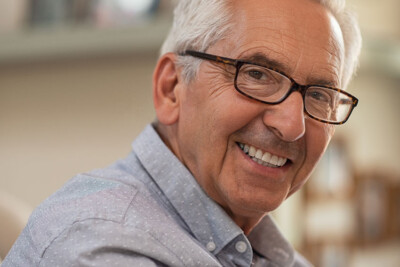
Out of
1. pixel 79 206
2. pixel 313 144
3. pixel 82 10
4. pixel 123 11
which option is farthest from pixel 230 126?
pixel 82 10

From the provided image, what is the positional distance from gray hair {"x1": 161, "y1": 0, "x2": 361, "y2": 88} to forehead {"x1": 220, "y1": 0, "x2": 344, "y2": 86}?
0.03 meters

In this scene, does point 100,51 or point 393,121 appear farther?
point 393,121

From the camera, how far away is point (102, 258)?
749 mm

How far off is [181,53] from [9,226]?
500 mm

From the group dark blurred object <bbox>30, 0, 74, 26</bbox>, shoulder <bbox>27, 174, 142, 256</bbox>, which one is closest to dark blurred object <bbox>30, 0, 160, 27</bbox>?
dark blurred object <bbox>30, 0, 74, 26</bbox>

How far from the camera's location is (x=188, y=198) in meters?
0.97

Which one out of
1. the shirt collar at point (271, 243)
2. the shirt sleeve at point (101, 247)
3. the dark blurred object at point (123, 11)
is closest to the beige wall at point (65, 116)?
the dark blurred object at point (123, 11)

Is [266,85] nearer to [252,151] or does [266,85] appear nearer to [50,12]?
[252,151]

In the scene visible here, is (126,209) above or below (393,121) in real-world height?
above

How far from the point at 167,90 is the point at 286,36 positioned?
232mm

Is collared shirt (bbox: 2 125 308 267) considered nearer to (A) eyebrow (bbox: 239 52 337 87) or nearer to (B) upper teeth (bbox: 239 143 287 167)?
(B) upper teeth (bbox: 239 143 287 167)

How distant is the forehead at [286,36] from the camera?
0.94m

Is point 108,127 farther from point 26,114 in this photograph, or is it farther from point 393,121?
point 393,121

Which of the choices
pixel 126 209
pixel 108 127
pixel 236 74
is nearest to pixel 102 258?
pixel 126 209
